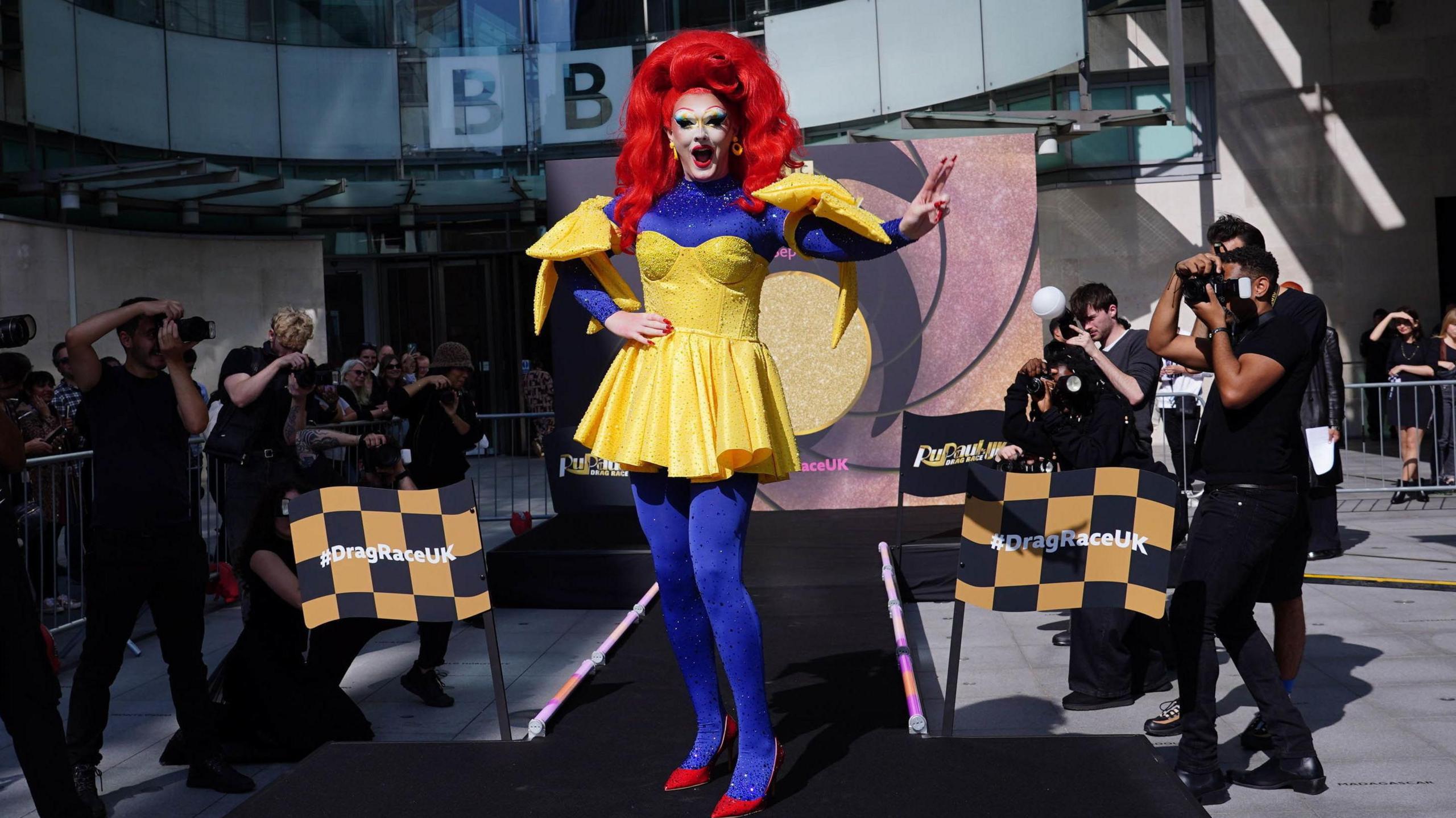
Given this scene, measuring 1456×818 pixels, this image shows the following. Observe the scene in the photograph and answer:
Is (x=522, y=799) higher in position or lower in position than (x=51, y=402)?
lower

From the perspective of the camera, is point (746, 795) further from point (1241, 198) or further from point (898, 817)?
point (1241, 198)

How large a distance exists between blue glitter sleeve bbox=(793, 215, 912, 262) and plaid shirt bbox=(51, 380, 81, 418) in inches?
261

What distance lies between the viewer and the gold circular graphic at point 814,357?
352 inches

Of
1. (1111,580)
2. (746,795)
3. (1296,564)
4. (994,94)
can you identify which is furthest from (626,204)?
(994,94)

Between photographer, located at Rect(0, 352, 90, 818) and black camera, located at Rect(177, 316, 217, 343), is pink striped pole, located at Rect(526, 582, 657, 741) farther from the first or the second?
black camera, located at Rect(177, 316, 217, 343)

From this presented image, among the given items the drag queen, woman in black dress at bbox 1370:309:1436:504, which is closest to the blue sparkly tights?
the drag queen

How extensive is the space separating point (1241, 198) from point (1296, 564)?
11184 mm

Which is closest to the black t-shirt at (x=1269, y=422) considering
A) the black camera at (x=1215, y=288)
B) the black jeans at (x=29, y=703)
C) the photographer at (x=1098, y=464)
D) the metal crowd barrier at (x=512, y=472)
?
the black camera at (x=1215, y=288)

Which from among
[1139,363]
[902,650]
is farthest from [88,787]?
[1139,363]

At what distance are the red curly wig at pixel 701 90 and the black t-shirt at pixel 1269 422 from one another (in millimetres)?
1536

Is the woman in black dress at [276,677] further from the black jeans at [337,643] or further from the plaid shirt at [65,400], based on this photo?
the plaid shirt at [65,400]

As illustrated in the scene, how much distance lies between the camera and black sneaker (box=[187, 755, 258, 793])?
4.12 meters

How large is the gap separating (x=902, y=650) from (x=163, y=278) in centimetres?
1292

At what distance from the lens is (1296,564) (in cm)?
393
